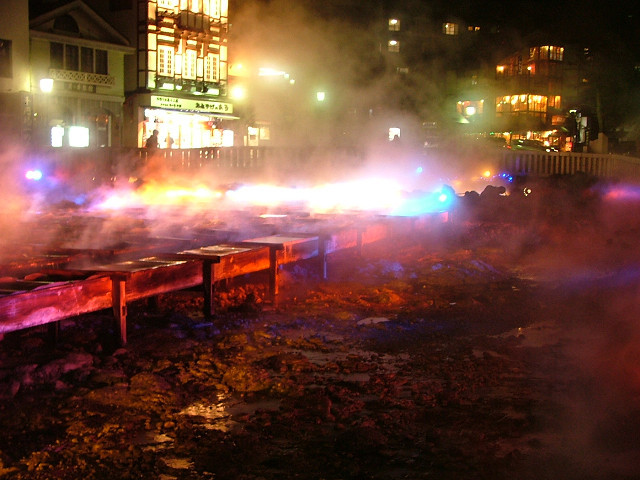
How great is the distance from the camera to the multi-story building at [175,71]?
28.0m

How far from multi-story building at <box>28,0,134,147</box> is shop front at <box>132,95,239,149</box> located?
3.24 ft

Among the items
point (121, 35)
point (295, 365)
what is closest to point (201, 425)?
point (295, 365)

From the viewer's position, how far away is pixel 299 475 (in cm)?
371

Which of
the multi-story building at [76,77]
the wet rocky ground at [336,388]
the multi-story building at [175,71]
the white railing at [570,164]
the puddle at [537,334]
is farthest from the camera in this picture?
the multi-story building at [175,71]

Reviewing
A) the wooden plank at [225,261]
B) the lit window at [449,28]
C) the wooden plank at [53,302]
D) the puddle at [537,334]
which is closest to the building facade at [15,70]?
the wooden plank at [225,261]

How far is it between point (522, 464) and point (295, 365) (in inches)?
82.4

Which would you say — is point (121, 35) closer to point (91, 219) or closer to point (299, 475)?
point (91, 219)

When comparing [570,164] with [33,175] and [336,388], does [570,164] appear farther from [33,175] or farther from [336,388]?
[336,388]

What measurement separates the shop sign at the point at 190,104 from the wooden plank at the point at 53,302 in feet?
76.6

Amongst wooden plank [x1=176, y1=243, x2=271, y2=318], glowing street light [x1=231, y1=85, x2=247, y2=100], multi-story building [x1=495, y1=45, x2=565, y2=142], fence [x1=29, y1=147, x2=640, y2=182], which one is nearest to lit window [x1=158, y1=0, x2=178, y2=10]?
glowing street light [x1=231, y1=85, x2=247, y2=100]

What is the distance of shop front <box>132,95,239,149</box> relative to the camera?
2816 cm

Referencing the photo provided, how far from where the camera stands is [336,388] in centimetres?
499

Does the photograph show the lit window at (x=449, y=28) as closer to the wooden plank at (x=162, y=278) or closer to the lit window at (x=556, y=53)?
the lit window at (x=556, y=53)

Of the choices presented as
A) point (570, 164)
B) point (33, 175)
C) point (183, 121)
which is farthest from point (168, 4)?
point (570, 164)
